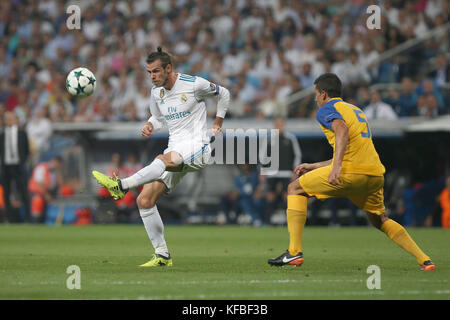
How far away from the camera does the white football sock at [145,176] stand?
29.6 feet

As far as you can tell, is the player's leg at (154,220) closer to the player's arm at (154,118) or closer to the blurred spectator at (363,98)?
the player's arm at (154,118)

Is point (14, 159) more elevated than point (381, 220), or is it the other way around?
point (14, 159)

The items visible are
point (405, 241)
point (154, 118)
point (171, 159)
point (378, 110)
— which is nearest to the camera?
point (405, 241)

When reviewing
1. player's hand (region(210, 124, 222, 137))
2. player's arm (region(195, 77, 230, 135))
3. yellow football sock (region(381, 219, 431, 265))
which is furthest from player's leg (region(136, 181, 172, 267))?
yellow football sock (region(381, 219, 431, 265))

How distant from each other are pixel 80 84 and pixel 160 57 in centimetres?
229

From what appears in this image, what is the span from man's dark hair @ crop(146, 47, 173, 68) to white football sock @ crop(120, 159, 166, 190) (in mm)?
1255

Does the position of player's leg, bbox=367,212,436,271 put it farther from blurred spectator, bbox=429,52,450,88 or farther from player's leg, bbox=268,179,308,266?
blurred spectator, bbox=429,52,450,88

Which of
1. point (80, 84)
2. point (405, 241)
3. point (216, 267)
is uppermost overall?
point (80, 84)

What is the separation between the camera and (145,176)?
9109 mm

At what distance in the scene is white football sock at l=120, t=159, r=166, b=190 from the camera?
9.02 meters

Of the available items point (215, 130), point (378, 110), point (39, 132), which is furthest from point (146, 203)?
point (39, 132)

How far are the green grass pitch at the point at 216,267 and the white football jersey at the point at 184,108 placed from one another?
5.19ft

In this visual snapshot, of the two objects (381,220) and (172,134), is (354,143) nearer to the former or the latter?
(381,220)
